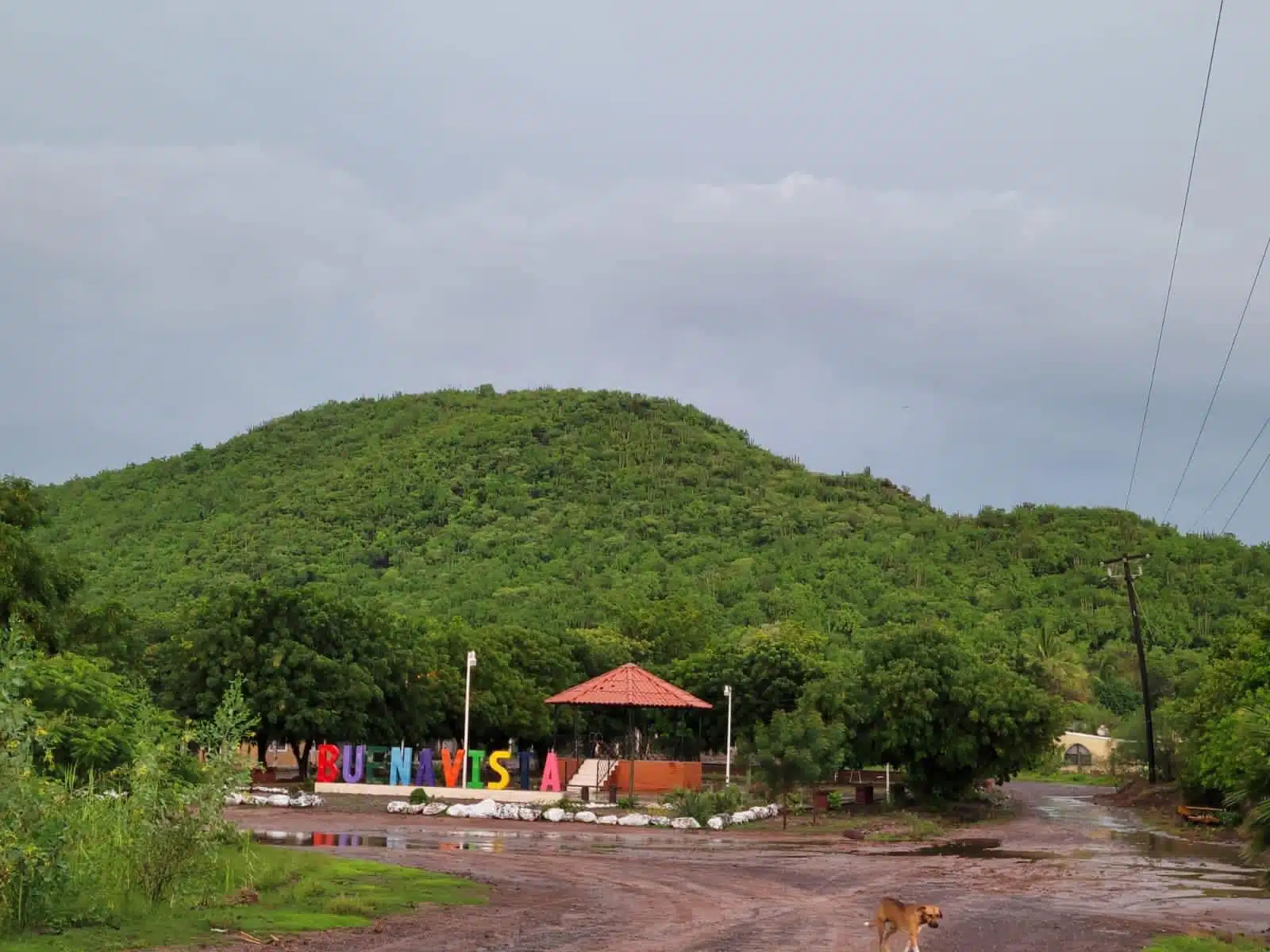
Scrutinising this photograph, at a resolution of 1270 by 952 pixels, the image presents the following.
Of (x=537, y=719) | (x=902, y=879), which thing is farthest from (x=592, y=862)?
(x=537, y=719)

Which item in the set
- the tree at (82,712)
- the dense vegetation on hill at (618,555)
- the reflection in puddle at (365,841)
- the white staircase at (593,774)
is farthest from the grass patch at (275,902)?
the dense vegetation on hill at (618,555)

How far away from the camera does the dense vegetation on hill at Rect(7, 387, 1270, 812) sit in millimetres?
66125

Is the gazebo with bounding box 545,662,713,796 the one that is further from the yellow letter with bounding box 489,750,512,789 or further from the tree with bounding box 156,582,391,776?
the tree with bounding box 156,582,391,776

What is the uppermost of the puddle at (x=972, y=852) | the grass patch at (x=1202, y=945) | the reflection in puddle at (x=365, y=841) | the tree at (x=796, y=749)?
the tree at (x=796, y=749)

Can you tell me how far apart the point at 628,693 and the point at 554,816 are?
7.19 m

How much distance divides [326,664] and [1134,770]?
3535 cm

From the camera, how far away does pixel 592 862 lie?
24359 millimetres

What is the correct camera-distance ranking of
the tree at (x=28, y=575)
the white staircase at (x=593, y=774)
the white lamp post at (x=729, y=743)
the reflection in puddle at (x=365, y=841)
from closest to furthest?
the reflection in puddle at (x=365, y=841) → the tree at (x=28, y=575) → the white staircase at (x=593, y=774) → the white lamp post at (x=729, y=743)

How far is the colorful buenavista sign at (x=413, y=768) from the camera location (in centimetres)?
4172

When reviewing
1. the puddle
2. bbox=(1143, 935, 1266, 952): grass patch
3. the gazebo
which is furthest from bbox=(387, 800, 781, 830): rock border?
bbox=(1143, 935, 1266, 952): grass patch

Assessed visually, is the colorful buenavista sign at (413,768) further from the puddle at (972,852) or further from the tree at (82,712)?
the tree at (82,712)

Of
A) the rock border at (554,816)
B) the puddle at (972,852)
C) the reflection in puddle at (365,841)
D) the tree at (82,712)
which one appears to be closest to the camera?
the tree at (82,712)

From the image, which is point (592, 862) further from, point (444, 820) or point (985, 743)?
point (985, 743)

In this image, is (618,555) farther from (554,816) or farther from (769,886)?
(769,886)
